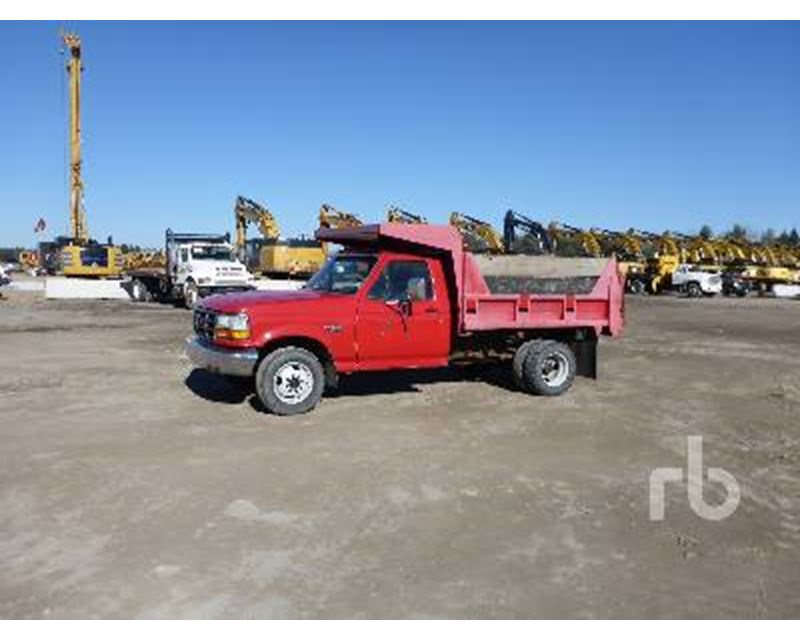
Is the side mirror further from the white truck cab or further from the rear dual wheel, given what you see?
the white truck cab

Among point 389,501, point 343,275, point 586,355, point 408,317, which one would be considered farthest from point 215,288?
point 389,501

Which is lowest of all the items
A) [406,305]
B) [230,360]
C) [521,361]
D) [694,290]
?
[521,361]

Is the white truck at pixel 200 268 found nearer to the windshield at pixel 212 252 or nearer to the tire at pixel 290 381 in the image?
the windshield at pixel 212 252

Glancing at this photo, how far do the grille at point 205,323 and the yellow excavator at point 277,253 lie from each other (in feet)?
79.5

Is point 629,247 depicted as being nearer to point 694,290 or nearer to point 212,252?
point 694,290

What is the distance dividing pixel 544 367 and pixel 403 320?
2.27m

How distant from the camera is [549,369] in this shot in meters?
11.1

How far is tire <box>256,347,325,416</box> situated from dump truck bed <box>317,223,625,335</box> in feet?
6.21

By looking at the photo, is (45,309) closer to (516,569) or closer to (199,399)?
(199,399)

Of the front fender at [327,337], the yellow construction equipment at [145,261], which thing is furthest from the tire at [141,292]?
the front fender at [327,337]

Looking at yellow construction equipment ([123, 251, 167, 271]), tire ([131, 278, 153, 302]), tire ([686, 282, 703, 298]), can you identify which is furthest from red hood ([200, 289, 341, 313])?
tire ([686, 282, 703, 298])

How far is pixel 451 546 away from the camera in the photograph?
17.6ft

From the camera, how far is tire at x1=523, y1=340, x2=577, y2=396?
10852mm

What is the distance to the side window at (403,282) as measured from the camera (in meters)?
9.92
